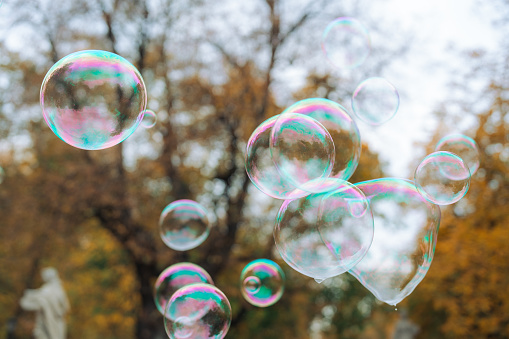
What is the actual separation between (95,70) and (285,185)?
2080 millimetres

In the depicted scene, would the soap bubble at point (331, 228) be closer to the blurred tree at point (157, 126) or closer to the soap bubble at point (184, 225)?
the soap bubble at point (184, 225)

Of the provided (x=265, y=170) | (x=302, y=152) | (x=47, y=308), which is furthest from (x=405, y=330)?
(x=302, y=152)

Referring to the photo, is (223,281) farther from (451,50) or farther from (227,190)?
(451,50)

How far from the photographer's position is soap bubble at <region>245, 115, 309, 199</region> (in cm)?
513

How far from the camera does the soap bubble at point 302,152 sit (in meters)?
4.93

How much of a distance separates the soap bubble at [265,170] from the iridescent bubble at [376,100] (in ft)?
7.27

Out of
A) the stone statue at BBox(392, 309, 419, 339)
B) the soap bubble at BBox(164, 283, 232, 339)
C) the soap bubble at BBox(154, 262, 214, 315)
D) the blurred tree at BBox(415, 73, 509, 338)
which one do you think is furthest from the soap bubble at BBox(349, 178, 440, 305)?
the stone statue at BBox(392, 309, 419, 339)

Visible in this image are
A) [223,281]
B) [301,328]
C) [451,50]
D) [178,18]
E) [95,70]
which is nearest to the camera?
[95,70]

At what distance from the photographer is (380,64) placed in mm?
12883

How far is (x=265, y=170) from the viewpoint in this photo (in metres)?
5.33

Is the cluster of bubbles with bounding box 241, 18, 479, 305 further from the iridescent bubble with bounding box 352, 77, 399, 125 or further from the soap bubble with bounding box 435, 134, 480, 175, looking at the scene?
the soap bubble with bounding box 435, 134, 480, 175

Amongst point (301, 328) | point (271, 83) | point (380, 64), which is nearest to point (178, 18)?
point (271, 83)

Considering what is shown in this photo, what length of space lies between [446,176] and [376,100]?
2080 millimetres

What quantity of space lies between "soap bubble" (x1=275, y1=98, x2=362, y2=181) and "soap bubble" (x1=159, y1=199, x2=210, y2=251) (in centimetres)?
308
